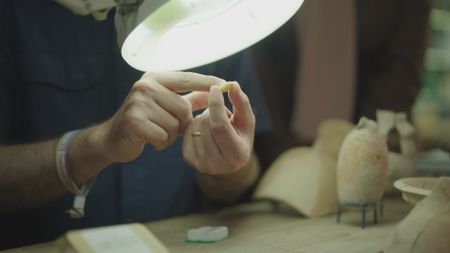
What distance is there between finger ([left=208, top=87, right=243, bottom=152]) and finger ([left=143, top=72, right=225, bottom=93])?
0.05 m

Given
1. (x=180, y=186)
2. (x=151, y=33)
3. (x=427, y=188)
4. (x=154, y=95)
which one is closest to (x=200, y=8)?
(x=151, y=33)

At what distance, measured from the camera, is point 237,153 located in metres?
0.82

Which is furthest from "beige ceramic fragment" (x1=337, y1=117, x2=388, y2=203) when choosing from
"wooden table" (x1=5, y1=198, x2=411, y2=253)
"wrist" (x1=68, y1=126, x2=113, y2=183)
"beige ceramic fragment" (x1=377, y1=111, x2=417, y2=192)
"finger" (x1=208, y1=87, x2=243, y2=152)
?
"wrist" (x1=68, y1=126, x2=113, y2=183)

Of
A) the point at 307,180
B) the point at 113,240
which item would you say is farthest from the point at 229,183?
the point at 113,240

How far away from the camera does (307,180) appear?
113 cm

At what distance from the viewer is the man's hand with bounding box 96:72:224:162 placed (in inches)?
31.5

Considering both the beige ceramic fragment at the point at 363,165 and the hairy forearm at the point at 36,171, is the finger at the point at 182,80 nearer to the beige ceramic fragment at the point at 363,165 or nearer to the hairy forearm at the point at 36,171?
the hairy forearm at the point at 36,171

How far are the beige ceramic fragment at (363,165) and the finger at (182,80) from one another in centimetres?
32

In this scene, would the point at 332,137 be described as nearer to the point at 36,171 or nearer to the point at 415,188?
the point at 415,188

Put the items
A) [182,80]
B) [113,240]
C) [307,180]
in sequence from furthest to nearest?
[307,180] < [182,80] < [113,240]

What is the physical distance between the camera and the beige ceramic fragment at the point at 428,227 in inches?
28.5

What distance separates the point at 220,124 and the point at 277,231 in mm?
290

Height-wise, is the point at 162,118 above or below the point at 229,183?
above

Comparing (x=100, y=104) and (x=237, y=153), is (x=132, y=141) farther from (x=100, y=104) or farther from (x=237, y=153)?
(x=100, y=104)
